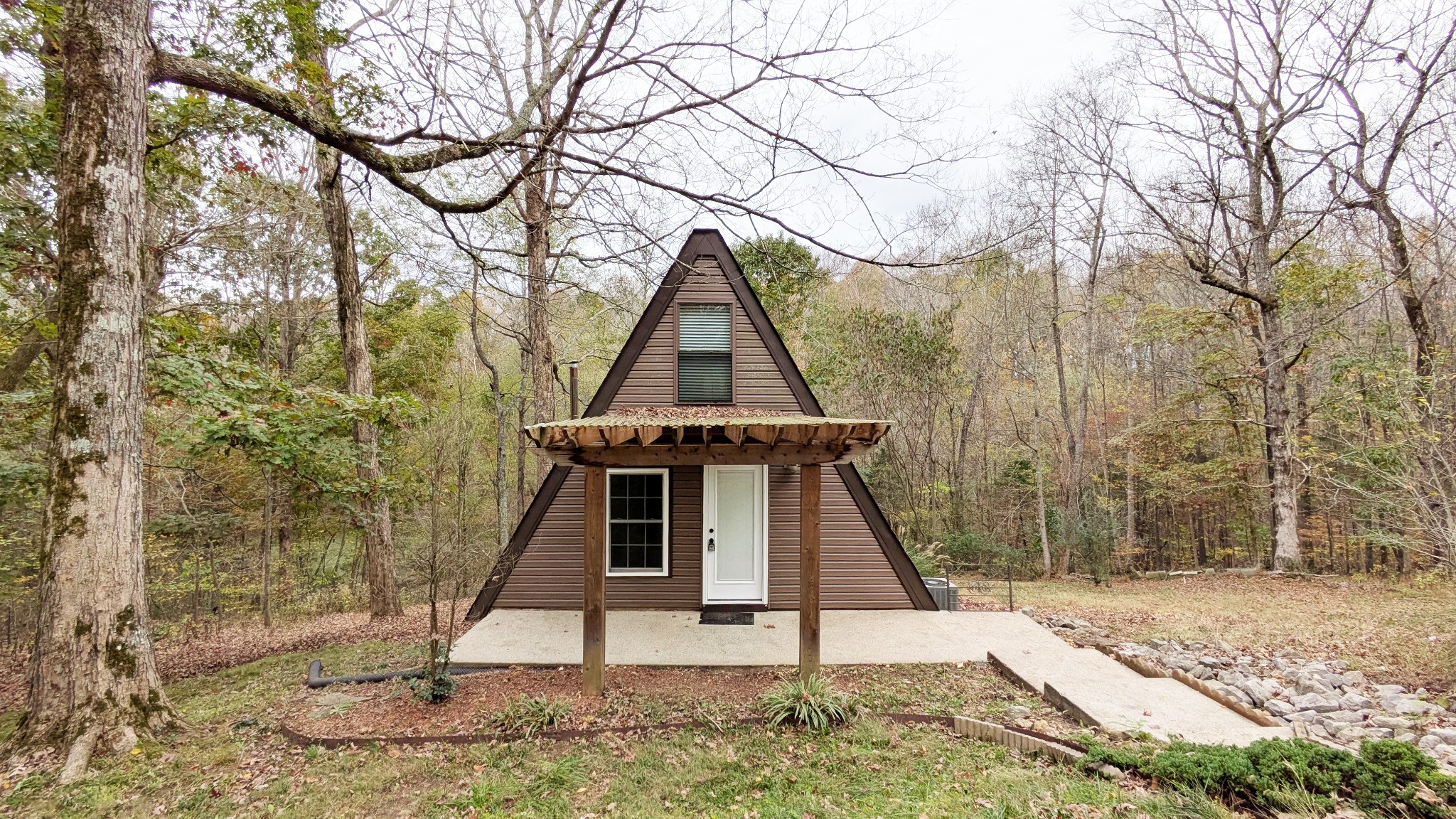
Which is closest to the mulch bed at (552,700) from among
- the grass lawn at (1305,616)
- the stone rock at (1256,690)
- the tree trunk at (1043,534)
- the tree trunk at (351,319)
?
the tree trunk at (351,319)

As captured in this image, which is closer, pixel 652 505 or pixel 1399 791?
pixel 1399 791

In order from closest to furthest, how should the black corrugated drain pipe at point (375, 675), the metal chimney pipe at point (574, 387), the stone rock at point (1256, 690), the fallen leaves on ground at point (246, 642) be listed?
the stone rock at point (1256, 690), the black corrugated drain pipe at point (375, 675), the fallen leaves on ground at point (246, 642), the metal chimney pipe at point (574, 387)

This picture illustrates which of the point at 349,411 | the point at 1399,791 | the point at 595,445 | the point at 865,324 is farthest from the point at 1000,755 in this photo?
the point at 865,324

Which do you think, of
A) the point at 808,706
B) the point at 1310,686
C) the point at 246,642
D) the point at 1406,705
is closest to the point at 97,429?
the point at 808,706

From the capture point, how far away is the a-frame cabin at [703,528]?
7078mm

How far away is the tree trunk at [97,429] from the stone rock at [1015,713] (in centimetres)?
585

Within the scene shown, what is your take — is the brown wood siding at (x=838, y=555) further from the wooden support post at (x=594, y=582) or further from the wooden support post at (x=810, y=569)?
the wooden support post at (x=594, y=582)

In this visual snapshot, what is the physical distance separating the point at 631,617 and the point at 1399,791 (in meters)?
6.02

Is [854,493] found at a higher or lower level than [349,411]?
lower

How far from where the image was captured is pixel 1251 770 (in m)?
2.76

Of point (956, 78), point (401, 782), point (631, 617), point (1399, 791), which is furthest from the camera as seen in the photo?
point (631, 617)

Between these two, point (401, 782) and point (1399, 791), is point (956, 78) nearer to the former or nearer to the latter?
point (1399, 791)

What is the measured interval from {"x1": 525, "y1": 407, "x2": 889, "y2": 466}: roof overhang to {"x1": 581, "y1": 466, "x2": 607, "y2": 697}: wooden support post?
0.23 m

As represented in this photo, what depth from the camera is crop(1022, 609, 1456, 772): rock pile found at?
375 centimetres
